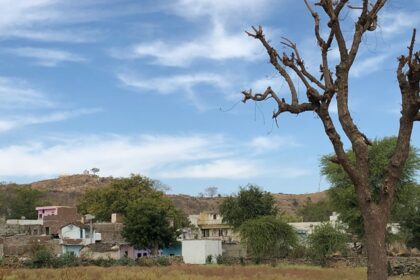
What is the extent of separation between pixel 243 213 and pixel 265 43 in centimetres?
5689

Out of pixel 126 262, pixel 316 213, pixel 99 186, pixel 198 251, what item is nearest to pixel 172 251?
pixel 198 251

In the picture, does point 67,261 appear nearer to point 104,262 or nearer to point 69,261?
point 69,261

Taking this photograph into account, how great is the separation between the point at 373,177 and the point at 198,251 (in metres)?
21.4

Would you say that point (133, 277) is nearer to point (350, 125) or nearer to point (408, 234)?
point (350, 125)

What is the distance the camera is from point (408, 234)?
176 ft

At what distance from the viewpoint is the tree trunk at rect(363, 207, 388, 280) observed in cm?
847

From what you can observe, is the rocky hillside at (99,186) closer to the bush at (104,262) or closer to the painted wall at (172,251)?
the painted wall at (172,251)

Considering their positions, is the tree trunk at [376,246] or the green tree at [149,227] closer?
the tree trunk at [376,246]

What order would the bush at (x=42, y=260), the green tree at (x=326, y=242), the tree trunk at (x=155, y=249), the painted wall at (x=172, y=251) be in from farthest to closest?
Result: the painted wall at (x=172, y=251) < the tree trunk at (x=155, y=249) < the green tree at (x=326, y=242) < the bush at (x=42, y=260)

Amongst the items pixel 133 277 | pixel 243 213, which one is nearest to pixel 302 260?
pixel 243 213

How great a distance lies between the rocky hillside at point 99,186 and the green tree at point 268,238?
2640 inches

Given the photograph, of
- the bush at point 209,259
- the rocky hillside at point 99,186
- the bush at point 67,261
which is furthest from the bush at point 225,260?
the rocky hillside at point 99,186

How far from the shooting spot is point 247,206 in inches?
2608

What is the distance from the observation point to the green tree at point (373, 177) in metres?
45.0
